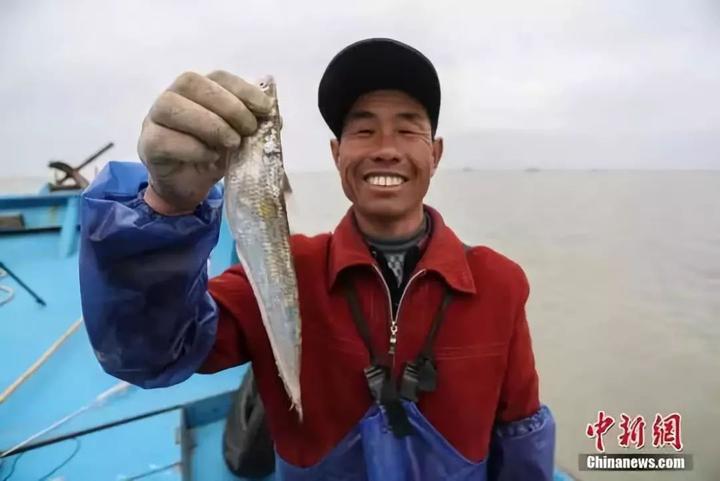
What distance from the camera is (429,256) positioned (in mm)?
1812

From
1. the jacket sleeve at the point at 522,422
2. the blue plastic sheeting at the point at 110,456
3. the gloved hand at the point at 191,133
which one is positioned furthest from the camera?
the blue plastic sheeting at the point at 110,456

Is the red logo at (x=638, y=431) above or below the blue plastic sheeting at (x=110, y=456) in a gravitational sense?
below

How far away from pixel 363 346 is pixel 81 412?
2.34 meters

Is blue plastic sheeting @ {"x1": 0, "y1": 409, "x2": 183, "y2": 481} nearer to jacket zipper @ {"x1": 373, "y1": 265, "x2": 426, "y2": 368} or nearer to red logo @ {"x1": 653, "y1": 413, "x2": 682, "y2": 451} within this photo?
jacket zipper @ {"x1": 373, "y1": 265, "x2": 426, "y2": 368}

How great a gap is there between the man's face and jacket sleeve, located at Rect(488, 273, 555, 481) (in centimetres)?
59

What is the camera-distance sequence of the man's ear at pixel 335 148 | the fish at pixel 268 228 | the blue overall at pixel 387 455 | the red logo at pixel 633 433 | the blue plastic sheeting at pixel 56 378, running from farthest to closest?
the red logo at pixel 633 433
the blue plastic sheeting at pixel 56 378
the man's ear at pixel 335 148
the blue overall at pixel 387 455
the fish at pixel 268 228

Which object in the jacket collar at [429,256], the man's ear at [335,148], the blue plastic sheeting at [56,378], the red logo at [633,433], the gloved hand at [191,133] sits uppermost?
the man's ear at [335,148]

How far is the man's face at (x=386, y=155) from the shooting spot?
176 centimetres

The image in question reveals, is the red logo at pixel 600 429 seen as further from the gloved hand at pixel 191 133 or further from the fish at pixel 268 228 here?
the gloved hand at pixel 191 133

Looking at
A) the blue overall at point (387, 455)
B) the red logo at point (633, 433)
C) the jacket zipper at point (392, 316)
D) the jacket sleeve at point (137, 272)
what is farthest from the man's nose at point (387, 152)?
the red logo at point (633, 433)

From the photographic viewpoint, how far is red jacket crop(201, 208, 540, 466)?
169 centimetres

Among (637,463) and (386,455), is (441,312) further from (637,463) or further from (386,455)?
(637,463)

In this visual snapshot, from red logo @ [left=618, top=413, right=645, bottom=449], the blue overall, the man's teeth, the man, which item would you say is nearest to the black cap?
the man

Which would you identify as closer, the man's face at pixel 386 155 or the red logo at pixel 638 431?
the man's face at pixel 386 155
